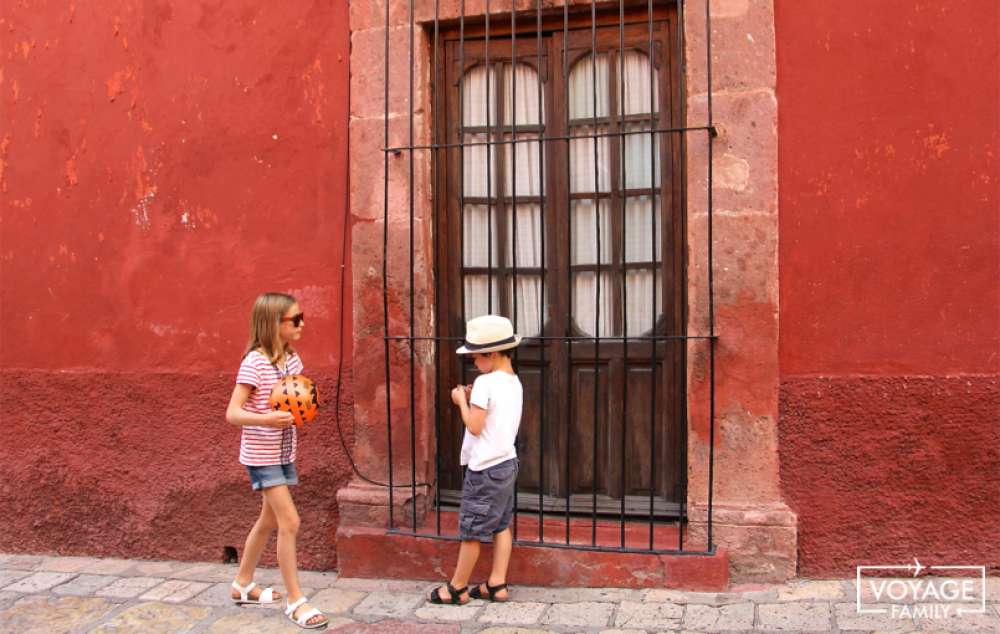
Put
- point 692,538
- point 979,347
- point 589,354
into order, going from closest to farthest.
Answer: point 979,347 → point 692,538 → point 589,354

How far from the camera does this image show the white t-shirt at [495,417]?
13.4ft

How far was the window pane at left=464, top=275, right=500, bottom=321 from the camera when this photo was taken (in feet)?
16.0

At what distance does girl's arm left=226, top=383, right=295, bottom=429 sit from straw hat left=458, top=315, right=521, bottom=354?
793 mm

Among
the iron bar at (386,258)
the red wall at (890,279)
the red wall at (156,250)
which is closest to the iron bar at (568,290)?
the iron bar at (386,258)

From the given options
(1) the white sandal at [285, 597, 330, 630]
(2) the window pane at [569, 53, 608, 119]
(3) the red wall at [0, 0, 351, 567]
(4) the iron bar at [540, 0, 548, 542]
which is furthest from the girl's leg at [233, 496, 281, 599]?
(2) the window pane at [569, 53, 608, 119]

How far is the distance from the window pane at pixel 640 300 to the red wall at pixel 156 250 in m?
1.44

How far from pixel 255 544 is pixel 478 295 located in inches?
64.2

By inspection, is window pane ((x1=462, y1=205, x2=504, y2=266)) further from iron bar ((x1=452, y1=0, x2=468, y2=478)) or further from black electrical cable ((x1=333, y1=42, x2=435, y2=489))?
black electrical cable ((x1=333, y1=42, x2=435, y2=489))

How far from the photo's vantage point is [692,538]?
14.4ft

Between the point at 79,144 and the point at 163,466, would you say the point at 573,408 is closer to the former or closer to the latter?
the point at 163,466

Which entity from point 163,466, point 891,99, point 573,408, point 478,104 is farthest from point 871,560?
point 163,466

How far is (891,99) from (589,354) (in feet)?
5.87

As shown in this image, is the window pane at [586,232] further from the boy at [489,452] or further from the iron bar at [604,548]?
the iron bar at [604,548]

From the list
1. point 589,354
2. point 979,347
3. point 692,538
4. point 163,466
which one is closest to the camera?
point 979,347
